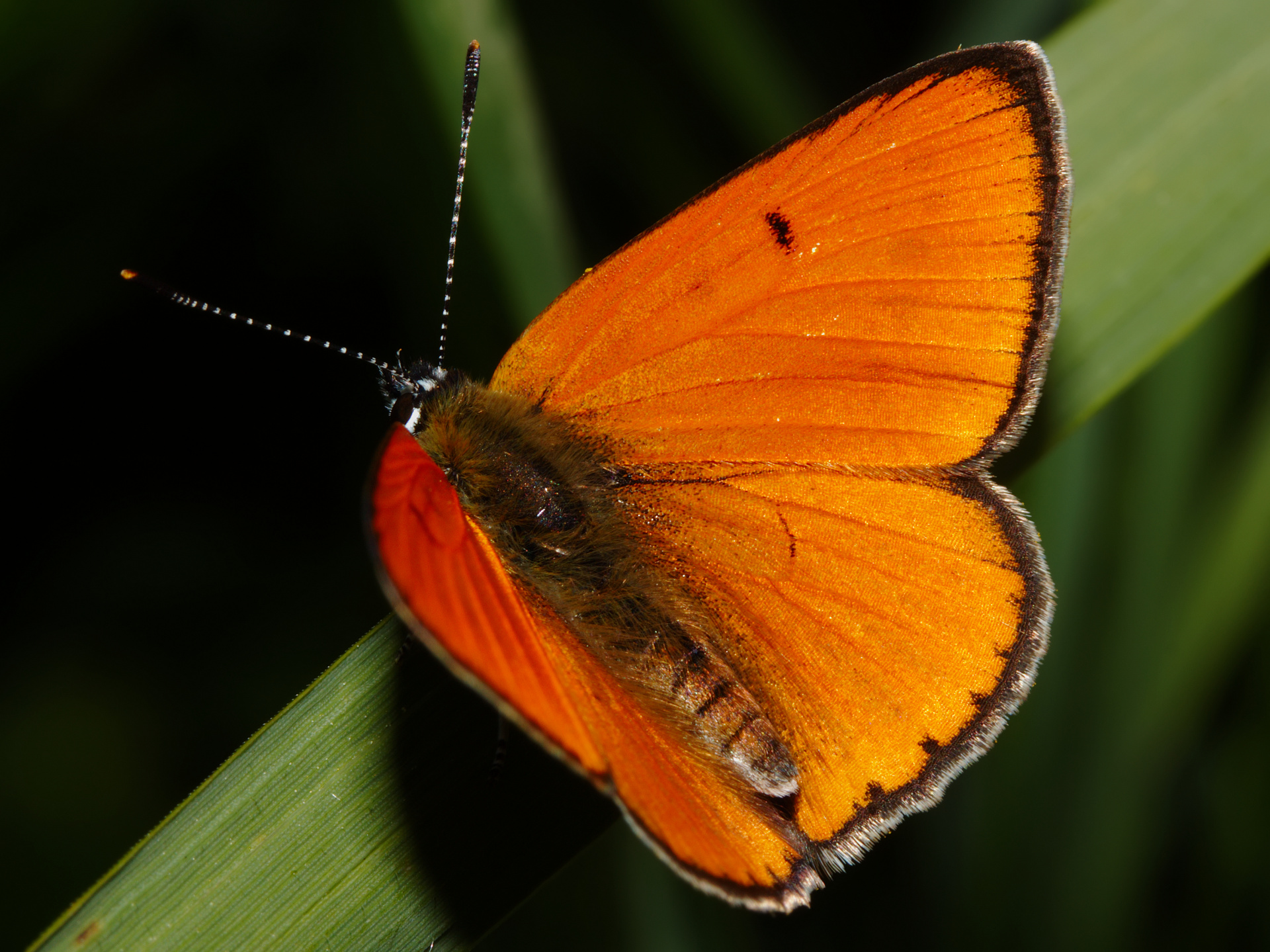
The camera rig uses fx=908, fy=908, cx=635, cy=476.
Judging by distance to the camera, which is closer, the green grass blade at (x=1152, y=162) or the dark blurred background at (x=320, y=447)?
the green grass blade at (x=1152, y=162)

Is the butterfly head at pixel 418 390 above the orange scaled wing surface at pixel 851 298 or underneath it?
above

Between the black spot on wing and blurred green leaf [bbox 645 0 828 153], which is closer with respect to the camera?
the black spot on wing

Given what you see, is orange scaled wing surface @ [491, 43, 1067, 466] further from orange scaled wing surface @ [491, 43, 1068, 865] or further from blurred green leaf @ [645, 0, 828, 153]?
blurred green leaf @ [645, 0, 828, 153]

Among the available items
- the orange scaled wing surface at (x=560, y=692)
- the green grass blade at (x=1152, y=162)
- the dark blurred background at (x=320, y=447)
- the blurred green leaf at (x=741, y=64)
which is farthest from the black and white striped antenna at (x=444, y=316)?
the green grass blade at (x=1152, y=162)

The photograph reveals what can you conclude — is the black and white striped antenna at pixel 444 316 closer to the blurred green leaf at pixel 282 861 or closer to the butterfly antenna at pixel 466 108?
the butterfly antenna at pixel 466 108

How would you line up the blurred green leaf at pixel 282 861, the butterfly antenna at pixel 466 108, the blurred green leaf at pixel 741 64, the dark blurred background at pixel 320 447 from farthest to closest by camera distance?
the blurred green leaf at pixel 741 64 → the dark blurred background at pixel 320 447 → the butterfly antenna at pixel 466 108 → the blurred green leaf at pixel 282 861

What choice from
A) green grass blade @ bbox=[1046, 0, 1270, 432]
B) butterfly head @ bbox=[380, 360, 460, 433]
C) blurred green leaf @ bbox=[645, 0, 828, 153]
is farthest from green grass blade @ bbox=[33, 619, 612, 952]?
blurred green leaf @ bbox=[645, 0, 828, 153]

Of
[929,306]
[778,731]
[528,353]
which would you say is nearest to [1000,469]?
[929,306]

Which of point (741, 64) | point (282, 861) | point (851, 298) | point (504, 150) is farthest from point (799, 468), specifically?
point (741, 64)
